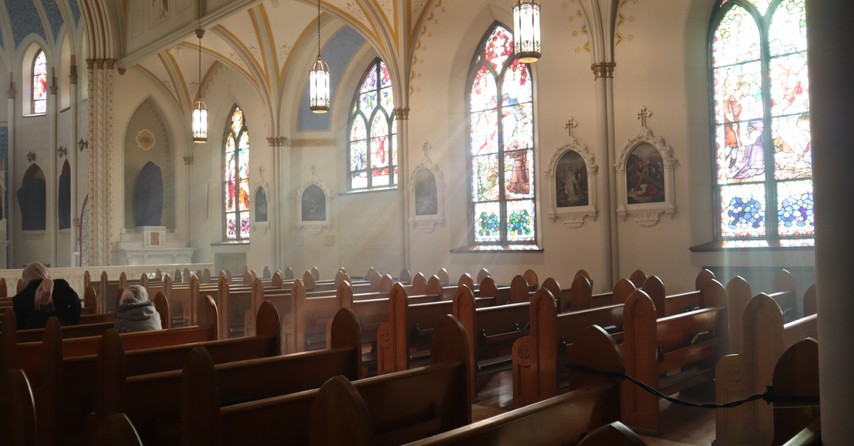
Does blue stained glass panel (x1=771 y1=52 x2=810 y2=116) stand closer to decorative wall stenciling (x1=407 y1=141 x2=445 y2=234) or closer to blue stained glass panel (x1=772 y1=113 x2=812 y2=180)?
blue stained glass panel (x1=772 y1=113 x2=812 y2=180)

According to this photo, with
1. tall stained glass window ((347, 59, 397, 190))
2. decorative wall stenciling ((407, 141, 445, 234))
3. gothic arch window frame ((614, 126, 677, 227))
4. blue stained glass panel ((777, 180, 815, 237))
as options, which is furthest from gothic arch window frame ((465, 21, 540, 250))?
blue stained glass panel ((777, 180, 815, 237))

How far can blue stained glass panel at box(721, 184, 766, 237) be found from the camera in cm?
959

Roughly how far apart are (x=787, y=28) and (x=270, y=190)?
12428mm

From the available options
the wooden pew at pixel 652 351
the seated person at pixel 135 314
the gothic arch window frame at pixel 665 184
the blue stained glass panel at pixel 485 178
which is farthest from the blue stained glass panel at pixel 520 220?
the seated person at pixel 135 314

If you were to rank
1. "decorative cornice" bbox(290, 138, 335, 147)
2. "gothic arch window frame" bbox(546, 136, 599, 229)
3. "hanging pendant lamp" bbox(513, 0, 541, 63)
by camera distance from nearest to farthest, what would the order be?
1. "hanging pendant lamp" bbox(513, 0, 541, 63)
2. "gothic arch window frame" bbox(546, 136, 599, 229)
3. "decorative cornice" bbox(290, 138, 335, 147)

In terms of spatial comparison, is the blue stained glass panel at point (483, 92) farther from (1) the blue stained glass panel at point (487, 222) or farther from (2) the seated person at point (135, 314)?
(2) the seated person at point (135, 314)

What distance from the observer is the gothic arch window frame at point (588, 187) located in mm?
10750

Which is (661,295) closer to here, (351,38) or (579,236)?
(579,236)

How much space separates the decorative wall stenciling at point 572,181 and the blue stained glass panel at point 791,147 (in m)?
2.59

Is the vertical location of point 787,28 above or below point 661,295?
above

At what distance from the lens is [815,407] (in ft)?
8.29

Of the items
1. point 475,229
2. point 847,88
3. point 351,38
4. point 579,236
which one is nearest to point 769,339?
point 847,88

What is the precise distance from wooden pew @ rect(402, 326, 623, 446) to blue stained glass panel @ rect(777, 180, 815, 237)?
25.0 ft

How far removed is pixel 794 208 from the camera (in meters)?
9.27
